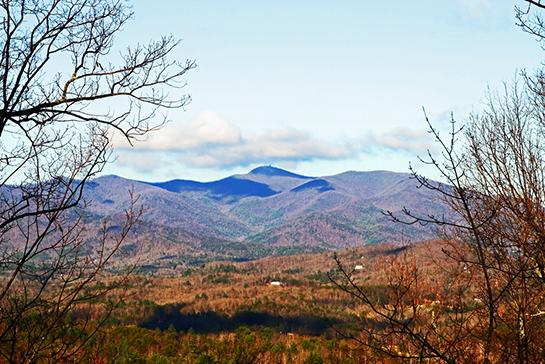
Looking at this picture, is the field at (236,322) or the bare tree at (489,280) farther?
the field at (236,322)

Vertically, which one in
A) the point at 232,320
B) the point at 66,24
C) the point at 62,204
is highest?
the point at 66,24

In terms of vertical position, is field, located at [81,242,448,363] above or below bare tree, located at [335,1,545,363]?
below

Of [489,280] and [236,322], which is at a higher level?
[489,280]

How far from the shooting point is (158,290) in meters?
122

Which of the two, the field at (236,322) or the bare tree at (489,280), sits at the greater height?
the bare tree at (489,280)

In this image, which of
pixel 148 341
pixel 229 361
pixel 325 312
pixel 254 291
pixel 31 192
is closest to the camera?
pixel 31 192

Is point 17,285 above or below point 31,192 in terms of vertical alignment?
below

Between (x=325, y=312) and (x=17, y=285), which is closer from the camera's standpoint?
(x=17, y=285)

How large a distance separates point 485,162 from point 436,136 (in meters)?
6.74

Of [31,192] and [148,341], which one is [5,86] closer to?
[31,192]

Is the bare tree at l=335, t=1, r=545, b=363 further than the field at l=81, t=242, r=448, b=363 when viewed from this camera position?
No

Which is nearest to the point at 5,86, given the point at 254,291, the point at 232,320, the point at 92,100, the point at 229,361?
the point at 92,100

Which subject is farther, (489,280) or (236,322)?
(236,322)

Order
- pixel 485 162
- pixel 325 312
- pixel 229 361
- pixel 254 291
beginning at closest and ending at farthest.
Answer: pixel 485 162, pixel 229 361, pixel 325 312, pixel 254 291
